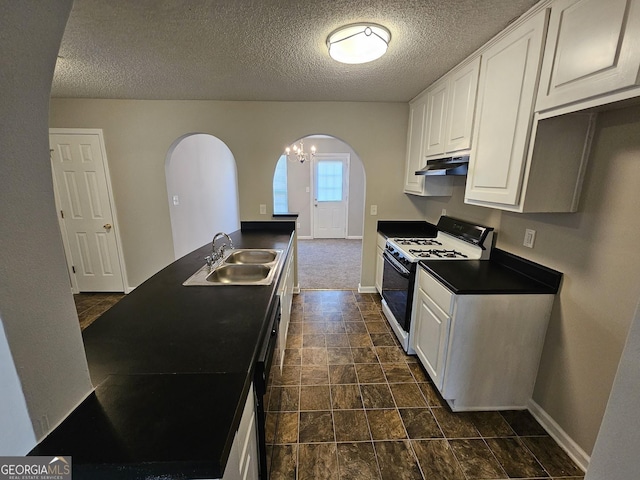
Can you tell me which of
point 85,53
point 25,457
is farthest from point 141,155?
point 25,457

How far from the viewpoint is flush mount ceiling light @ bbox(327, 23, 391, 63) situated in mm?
1562

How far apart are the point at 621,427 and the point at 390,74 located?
97.9 inches

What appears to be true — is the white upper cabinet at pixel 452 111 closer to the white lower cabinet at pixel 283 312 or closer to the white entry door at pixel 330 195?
the white lower cabinet at pixel 283 312

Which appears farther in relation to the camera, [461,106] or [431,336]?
[461,106]

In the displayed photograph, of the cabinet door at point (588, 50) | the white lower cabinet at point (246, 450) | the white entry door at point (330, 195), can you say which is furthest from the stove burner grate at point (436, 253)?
the white entry door at point (330, 195)

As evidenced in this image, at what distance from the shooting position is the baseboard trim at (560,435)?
4.71ft

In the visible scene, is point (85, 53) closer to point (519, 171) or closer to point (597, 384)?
point (519, 171)

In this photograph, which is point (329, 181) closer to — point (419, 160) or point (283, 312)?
point (419, 160)

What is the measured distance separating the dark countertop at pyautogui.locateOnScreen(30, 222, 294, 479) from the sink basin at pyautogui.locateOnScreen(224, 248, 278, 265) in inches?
32.9

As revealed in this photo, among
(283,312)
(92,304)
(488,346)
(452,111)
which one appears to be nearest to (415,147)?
(452,111)

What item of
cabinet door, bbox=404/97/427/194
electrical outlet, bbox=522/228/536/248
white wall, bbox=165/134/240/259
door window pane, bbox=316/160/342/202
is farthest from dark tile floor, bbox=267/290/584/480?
door window pane, bbox=316/160/342/202

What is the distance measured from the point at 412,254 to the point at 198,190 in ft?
11.7

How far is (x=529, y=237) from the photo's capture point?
1.78m

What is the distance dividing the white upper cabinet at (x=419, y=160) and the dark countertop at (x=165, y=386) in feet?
7.00
